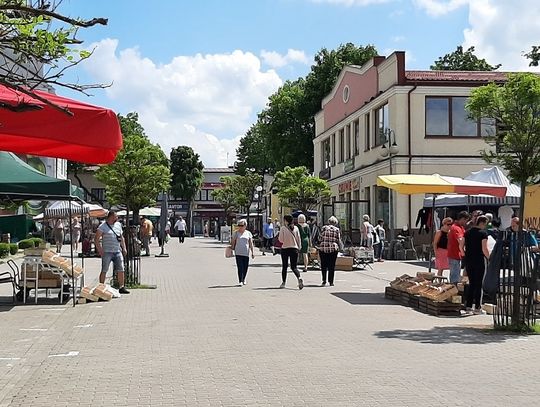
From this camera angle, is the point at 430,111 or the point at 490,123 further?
the point at 430,111

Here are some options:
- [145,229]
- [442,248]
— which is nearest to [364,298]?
[442,248]

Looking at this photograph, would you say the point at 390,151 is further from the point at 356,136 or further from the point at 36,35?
the point at 36,35

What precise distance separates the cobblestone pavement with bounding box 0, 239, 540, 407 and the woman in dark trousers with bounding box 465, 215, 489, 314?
1.66 feet

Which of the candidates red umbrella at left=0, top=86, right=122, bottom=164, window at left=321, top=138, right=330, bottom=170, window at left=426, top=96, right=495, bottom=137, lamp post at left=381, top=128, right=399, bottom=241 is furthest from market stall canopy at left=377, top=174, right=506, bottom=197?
window at left=321, top=138, right=330, bottom=170

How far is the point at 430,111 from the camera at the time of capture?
3559 centimetres

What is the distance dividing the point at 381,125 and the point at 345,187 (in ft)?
27.5

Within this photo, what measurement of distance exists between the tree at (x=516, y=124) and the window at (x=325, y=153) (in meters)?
40.1

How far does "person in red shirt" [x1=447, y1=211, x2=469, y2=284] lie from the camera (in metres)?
15.1

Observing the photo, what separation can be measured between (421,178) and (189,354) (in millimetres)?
8956

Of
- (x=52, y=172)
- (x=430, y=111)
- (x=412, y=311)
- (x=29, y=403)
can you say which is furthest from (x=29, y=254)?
(x=52, y=172)

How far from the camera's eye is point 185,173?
109 meters

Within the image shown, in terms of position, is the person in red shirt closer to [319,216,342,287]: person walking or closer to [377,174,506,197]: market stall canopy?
[377,174,506,197]: market stall canopy

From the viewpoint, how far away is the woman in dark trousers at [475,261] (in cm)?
1399

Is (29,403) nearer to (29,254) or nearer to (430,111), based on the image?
(29,254)
